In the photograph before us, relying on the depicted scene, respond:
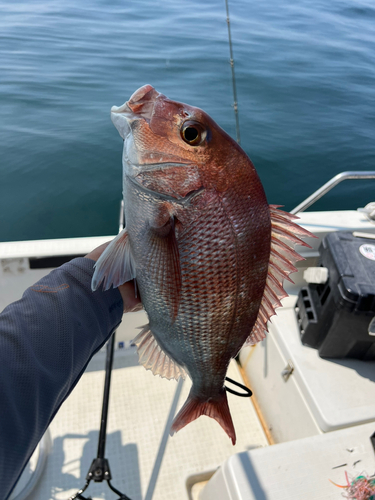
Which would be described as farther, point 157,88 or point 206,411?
point 157,88

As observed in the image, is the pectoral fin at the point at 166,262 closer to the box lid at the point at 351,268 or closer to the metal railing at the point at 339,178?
the box lid at the point at 351,268

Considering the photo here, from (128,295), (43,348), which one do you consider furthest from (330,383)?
(43,348)

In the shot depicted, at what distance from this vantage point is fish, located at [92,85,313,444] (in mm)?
1055

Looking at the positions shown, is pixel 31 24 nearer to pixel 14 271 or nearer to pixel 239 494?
pixel 14 271

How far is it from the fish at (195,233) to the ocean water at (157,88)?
3397 millimetres

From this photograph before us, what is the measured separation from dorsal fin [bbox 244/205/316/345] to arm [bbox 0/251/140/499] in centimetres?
56

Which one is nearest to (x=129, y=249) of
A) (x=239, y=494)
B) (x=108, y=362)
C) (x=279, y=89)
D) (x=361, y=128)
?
(x=239, y=494)

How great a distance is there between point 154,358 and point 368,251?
1915mm

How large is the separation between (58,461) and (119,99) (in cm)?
682

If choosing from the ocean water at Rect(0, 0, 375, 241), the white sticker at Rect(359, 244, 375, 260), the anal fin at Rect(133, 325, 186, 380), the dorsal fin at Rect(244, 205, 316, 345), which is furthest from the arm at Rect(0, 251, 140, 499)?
the ocean water at Rect(0, 0, 375, 241)

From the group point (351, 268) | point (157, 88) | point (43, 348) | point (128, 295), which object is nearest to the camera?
point (43, 348)

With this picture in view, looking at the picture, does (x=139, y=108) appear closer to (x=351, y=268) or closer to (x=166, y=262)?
(x=166, y=262)

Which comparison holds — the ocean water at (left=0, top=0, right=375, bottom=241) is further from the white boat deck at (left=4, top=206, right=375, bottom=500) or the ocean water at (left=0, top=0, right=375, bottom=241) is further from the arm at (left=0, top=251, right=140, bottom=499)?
the arm at (left=0, top=251, right=140, bottom=499)

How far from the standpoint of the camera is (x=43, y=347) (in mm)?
1038
